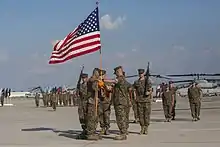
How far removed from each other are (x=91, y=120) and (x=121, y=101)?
979 millimetres

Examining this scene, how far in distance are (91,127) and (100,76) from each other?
4.99 feet

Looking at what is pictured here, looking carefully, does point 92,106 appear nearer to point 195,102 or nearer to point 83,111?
Result: point 83,111

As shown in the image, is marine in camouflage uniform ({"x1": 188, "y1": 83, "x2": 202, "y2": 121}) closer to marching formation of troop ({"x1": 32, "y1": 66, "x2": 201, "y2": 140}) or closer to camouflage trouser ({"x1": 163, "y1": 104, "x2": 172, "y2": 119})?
camouflage trouser ({"x1": 163, "y1": 104, "x2": 172, "y2": 119})

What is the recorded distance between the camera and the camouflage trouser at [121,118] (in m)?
13.4

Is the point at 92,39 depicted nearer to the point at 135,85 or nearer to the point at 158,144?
the point at 135,85

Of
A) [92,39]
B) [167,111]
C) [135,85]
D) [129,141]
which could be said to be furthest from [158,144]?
[167,111]

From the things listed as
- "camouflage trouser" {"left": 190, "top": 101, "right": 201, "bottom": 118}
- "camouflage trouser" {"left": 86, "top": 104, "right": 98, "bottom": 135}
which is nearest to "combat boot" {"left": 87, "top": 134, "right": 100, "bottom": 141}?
"camouflage trouser" {"left": 86, "top": 104, "right": 98, "bottom": 135}

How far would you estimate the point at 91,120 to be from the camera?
1364 centimetres

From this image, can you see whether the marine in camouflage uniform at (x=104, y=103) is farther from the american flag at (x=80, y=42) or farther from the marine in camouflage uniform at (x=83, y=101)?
the american flag at (x=80, y=42)

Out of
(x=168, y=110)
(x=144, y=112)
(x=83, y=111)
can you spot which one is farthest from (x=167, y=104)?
(x=83, y=111)

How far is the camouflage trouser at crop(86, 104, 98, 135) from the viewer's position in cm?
1361

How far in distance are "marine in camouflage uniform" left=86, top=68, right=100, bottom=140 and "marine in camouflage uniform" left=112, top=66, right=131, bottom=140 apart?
55 cm

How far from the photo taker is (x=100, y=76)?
558 inches

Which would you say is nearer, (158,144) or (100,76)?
(158,144)
